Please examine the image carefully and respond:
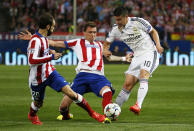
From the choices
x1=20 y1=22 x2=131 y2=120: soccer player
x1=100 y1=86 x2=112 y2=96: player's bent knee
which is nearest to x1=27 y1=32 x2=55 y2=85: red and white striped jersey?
x1=20 y1=22 x2=131 y2=120: soccer player

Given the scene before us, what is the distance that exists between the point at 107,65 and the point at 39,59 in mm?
16458

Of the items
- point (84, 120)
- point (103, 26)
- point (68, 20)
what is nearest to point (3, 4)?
point (68, 20)

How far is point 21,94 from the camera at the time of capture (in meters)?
12.8

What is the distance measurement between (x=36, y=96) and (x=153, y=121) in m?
2.04

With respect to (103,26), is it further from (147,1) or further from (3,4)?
(3,4)

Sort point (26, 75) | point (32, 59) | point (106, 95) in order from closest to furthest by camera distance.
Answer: point (32, 59) → point (106, 95) → point (26, 75)

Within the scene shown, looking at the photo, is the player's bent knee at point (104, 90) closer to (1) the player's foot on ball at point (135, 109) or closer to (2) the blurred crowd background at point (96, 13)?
(1) the player's foot on ball at point (135, 109)

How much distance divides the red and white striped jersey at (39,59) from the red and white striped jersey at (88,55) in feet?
2.41

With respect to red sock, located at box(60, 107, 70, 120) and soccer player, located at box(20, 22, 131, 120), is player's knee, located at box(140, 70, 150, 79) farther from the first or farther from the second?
red sock, located at box(60, 107, 70, 120)

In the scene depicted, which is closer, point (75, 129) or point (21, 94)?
point (75, 129)

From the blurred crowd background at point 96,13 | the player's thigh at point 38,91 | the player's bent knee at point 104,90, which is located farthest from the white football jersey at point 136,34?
the blurred crowd background at point 96,13

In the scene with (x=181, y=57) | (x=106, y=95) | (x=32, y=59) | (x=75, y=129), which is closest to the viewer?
(x=75, y=129)

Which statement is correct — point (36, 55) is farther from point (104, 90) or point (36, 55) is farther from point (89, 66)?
point (104, 90)

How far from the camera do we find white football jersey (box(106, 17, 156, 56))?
9.21m
